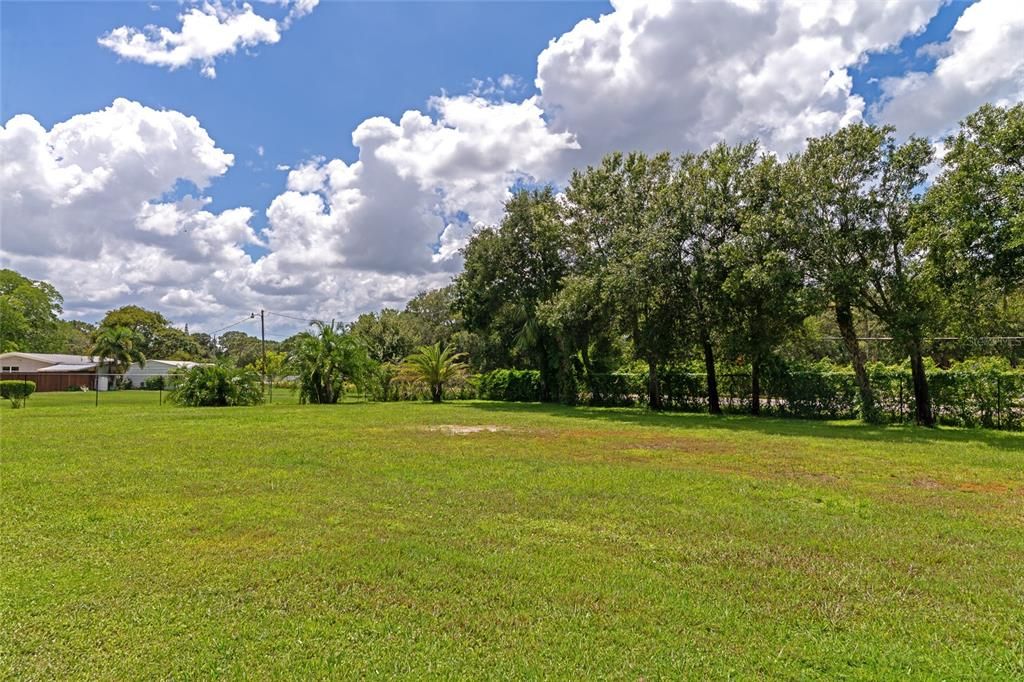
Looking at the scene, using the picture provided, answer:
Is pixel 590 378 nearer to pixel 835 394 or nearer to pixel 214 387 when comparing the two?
pixel 835 394

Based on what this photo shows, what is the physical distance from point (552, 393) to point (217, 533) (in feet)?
67.3

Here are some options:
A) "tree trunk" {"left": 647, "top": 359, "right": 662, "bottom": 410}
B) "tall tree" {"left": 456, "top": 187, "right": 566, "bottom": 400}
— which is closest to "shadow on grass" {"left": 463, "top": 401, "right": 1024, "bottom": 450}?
"tree trunk" {"left": 647, "top": 359, "right": 662, "bottom": 410}

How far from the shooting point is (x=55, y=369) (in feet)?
156

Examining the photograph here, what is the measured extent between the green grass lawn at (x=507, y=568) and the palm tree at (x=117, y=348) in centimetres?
4959

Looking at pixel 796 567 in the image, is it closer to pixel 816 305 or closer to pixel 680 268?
pixel 816 305

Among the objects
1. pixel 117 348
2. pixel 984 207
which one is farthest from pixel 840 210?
pixel 117 348

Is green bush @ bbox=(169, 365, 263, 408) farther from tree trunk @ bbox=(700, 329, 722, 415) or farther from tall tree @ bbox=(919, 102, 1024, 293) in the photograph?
tall tree @ bbox=(919, 102, 1024, 293)

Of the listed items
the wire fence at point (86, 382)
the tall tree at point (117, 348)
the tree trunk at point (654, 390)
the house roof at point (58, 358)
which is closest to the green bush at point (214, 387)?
the tree trunk at point (654, 390)

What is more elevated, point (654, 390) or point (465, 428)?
point (654, 390)

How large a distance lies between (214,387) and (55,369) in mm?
37813

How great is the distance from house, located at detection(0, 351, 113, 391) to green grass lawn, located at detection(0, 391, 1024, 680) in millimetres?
46065

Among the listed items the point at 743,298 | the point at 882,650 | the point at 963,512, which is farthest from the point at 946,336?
the point at 882,650

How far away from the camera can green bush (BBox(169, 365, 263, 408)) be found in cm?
2141

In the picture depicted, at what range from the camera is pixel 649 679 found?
271cm
